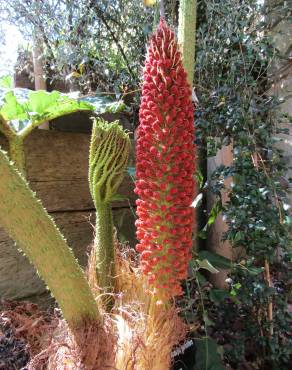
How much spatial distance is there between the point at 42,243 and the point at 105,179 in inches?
7.2

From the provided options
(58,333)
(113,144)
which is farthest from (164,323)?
(113,144)

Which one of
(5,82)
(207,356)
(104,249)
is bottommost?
(207,356)

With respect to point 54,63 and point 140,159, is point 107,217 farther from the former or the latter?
point 54,63

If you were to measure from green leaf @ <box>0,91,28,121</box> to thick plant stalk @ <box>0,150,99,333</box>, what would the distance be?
0.33m

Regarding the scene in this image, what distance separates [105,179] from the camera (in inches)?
20.5

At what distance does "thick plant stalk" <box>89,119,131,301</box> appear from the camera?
1.70ft

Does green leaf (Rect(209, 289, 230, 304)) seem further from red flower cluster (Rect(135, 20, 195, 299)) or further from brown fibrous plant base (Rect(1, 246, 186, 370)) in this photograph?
red flower cluster (Rect(135, 20, 195, 299))

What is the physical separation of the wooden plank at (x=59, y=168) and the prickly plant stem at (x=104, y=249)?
268 mm

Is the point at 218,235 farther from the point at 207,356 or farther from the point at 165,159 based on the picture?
the point at 165,159

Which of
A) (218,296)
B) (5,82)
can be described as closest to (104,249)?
(218,296)

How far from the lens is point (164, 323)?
18.8 inches

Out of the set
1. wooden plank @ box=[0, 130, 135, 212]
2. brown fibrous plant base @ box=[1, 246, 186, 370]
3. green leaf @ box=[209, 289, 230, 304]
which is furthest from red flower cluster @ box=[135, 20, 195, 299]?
wooden plank @ box=[0, 130, 135, 212]

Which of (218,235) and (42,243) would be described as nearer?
(42,243)

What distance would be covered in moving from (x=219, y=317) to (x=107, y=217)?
36 centimetres
